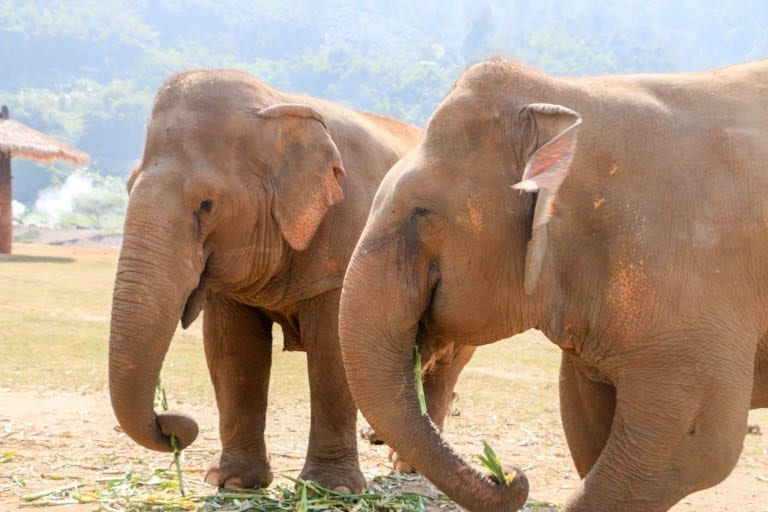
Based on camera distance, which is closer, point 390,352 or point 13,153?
point 390,352

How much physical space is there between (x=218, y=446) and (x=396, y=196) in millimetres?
3705

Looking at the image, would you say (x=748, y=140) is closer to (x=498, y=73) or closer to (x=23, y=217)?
(x=498, y=73)

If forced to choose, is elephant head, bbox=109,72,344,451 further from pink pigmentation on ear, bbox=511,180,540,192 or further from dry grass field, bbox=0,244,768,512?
pink pigmentation on ear, bbox=511,180,540,192

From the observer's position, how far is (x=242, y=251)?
5.34 m

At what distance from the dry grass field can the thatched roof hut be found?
943cm

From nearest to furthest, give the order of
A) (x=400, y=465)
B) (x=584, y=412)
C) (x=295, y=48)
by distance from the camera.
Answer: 1. (x=584, y=412)
2. (x=400, y=465)
3. (x=295, y=48)

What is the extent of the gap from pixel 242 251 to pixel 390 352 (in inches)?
81.7

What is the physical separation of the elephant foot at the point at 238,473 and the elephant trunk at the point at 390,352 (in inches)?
90.2

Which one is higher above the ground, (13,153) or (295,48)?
(13,153)

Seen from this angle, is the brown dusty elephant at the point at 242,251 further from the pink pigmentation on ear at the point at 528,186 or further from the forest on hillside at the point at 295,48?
the forest on hillside at the point at 295,48

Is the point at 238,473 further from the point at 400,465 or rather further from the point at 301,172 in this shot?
the point at 301,172

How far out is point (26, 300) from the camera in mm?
13945

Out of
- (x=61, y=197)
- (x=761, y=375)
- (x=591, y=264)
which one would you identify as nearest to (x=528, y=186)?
(x=591, y=264)

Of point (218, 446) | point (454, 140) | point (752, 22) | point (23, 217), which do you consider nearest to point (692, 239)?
point (454, 140)
